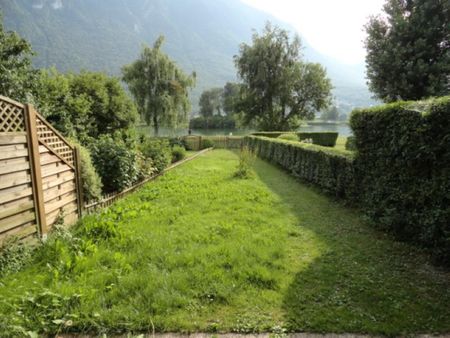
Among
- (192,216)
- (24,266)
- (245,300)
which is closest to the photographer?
(245,300)

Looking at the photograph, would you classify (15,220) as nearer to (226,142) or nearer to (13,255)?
(13,255)

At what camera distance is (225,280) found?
10.2ft

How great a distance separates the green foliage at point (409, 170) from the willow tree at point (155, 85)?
58.4ft

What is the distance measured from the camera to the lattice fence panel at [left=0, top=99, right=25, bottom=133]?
3408 millimetres

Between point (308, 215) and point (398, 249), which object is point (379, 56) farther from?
point (398, 249)

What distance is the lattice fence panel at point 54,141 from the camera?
4199 millimetres

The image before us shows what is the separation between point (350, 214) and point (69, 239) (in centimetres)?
493

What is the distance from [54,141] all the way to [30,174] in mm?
908

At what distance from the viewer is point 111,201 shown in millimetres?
6230

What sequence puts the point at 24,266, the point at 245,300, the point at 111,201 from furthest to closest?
the point at 111,201, the point at 24,266, the point at 245,300

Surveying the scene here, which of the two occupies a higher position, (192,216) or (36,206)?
(36,206)

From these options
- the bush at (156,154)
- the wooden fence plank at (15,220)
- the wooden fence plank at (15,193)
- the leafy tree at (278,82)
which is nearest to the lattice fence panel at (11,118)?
the wooden fence plank at (15,193)

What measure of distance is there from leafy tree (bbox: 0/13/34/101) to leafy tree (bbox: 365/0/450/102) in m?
13.1

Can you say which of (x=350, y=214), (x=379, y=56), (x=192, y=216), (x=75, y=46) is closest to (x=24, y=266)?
(x=192, y=216)
